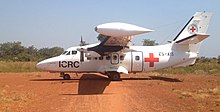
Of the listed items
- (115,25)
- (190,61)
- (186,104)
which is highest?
(115,25)

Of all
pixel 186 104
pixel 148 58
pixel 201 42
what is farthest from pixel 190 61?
pixel 186 104

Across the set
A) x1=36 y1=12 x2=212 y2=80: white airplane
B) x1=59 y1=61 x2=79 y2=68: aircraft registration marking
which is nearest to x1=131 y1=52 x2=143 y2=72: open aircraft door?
x1=36 y1=12 x2=212 y2=80: white airplane

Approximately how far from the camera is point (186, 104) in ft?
41.2

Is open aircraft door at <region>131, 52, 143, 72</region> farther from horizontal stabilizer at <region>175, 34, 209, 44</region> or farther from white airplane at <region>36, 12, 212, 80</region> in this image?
horizontal stabilizer at <region>175, 34, 209, 44</region>

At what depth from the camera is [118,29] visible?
15992mm

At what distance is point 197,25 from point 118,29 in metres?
13.4

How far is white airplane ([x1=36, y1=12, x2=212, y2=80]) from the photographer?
2420 centimetres

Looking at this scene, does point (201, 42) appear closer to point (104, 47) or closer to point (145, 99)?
point (104, 47)

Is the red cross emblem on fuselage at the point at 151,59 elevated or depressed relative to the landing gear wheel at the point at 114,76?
elevated

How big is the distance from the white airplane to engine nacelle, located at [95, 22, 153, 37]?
601 centimetres

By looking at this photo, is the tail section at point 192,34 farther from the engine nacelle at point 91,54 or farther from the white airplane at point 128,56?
the engine nacelle at point 91,54

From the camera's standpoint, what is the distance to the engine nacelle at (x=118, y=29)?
51.5 ft

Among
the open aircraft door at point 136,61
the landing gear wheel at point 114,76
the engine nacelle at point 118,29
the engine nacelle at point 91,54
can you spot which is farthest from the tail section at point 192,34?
the engine nacelle at point 118,29

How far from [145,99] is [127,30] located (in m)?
3.83
